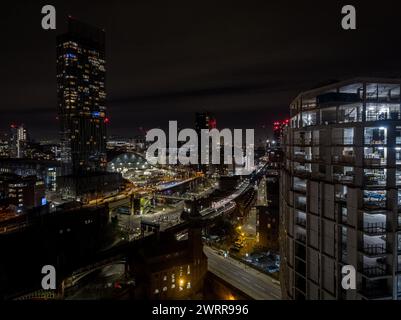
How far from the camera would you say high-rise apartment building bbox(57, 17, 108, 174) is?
4456 centimetres

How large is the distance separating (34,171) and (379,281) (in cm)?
4619

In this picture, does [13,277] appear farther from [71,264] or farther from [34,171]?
[34,171]

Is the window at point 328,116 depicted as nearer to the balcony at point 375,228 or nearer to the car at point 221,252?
the balcony at point 375,228

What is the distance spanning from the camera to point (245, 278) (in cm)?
1306

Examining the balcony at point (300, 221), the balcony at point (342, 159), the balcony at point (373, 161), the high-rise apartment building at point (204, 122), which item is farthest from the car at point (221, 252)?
the high-rise apartment building at point (204, 122)

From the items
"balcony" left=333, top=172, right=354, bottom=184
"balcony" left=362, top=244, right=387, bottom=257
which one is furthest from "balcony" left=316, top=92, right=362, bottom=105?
"balcony" left=362, top=244, right=387, bottom=257

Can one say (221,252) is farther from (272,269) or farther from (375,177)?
(375,177)

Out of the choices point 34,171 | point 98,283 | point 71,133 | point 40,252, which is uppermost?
point 71,133

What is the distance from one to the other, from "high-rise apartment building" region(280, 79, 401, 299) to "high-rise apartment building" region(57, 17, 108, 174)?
41496 mm

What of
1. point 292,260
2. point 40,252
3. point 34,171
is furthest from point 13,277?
point 34,171

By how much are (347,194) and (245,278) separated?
29.6 ft

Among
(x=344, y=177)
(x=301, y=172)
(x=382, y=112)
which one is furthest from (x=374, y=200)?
(x=382, y=112)

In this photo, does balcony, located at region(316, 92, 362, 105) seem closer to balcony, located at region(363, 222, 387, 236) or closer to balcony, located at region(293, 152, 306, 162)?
balcony, located at region(293, 152, 306, 162)

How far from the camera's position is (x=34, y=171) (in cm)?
4216
